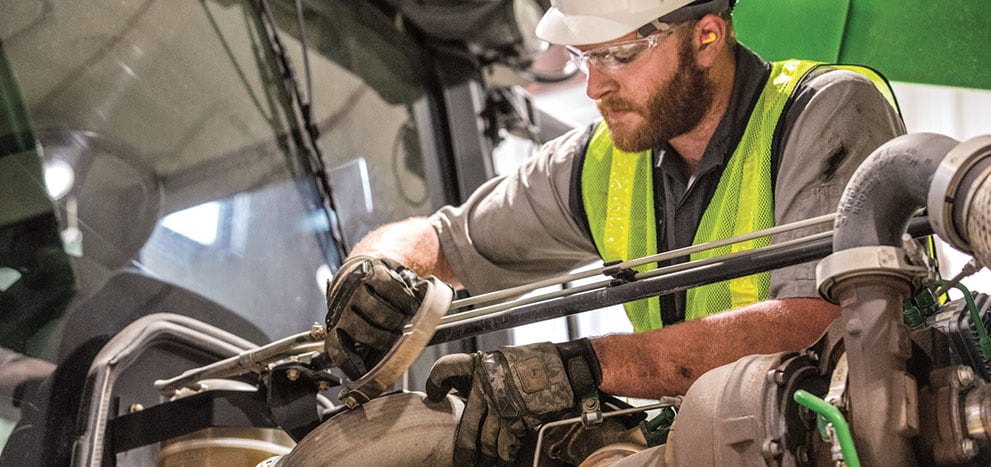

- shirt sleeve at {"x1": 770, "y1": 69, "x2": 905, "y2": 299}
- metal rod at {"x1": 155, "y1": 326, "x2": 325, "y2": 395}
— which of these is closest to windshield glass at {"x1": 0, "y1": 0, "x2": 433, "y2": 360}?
metal rod at {"x1": 155, "y1": 326, "x2": 325, "y2": 395}

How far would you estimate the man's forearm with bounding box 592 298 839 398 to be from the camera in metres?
1.49

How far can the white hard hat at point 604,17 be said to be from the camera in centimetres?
182

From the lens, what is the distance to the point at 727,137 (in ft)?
6.00

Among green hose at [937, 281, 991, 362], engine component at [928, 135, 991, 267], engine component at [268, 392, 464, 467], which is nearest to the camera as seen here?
engine component at [928, 135, 991, 267]

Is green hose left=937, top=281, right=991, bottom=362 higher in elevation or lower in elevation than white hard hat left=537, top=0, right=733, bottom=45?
lower

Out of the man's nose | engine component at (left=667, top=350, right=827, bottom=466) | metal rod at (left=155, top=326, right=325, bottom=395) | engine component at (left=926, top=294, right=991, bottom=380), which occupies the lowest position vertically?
engine component at (left=667, top=350, right=827, bottom=466)

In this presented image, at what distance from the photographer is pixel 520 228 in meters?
2.15

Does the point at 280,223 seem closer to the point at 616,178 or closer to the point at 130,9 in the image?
the point at 130,9

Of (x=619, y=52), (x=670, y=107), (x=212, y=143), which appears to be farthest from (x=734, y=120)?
(x=212, y=143)

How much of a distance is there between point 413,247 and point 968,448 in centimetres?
123

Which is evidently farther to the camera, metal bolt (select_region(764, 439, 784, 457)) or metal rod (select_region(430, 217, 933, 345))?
metal rod (select_region(430, 217, 933, 345))

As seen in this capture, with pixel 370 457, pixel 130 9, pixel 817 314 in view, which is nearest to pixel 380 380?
pixel 370 457

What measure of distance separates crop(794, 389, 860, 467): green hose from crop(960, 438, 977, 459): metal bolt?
93 millimetres

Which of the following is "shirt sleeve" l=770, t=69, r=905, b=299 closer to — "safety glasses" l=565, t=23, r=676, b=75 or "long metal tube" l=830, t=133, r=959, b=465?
"safety glasses" l=565, t=23, r=676, b=75
